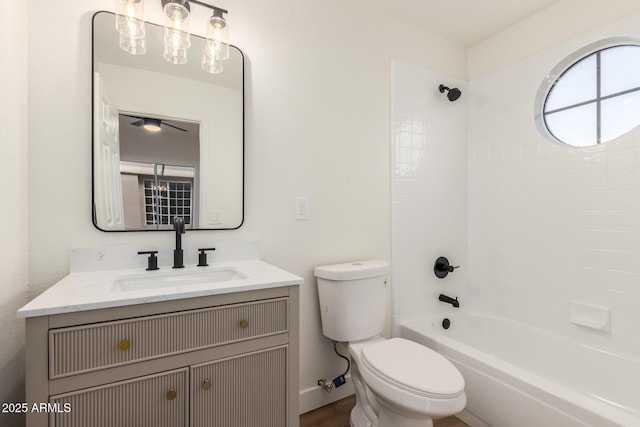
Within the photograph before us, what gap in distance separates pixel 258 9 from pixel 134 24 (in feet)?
2.04

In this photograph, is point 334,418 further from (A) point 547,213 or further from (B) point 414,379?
(A) point 547,213

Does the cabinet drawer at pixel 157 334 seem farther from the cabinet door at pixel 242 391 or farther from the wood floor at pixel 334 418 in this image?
the wood floor at pixel 334 418

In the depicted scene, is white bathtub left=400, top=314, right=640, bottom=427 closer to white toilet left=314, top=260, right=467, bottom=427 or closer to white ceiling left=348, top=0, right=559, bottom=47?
white toilet left=314, top=260, right=467, bottom=427

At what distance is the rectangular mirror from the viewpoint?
1310 mm

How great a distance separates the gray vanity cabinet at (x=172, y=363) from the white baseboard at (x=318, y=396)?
60 cm

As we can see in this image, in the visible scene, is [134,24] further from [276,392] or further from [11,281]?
[276,392]

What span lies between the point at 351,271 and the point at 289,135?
0.82m

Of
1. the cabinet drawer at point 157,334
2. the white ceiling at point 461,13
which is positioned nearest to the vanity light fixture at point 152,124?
the cabinet drawer at point 157,334

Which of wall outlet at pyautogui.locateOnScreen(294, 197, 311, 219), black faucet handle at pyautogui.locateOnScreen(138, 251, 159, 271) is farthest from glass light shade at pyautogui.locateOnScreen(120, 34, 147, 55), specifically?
wall outlet at pyautogui.locateOnScreen(294, 197, 311, 219)

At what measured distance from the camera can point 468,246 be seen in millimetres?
2469

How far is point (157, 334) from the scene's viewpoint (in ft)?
3.14

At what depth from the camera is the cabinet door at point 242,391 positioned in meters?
1.03

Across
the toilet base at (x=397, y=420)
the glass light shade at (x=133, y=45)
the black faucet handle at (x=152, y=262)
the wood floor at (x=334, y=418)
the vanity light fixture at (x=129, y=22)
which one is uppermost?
the vanity light fixture at (x=129, y=22)

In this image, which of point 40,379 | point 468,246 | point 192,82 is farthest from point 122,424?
point 468,246
